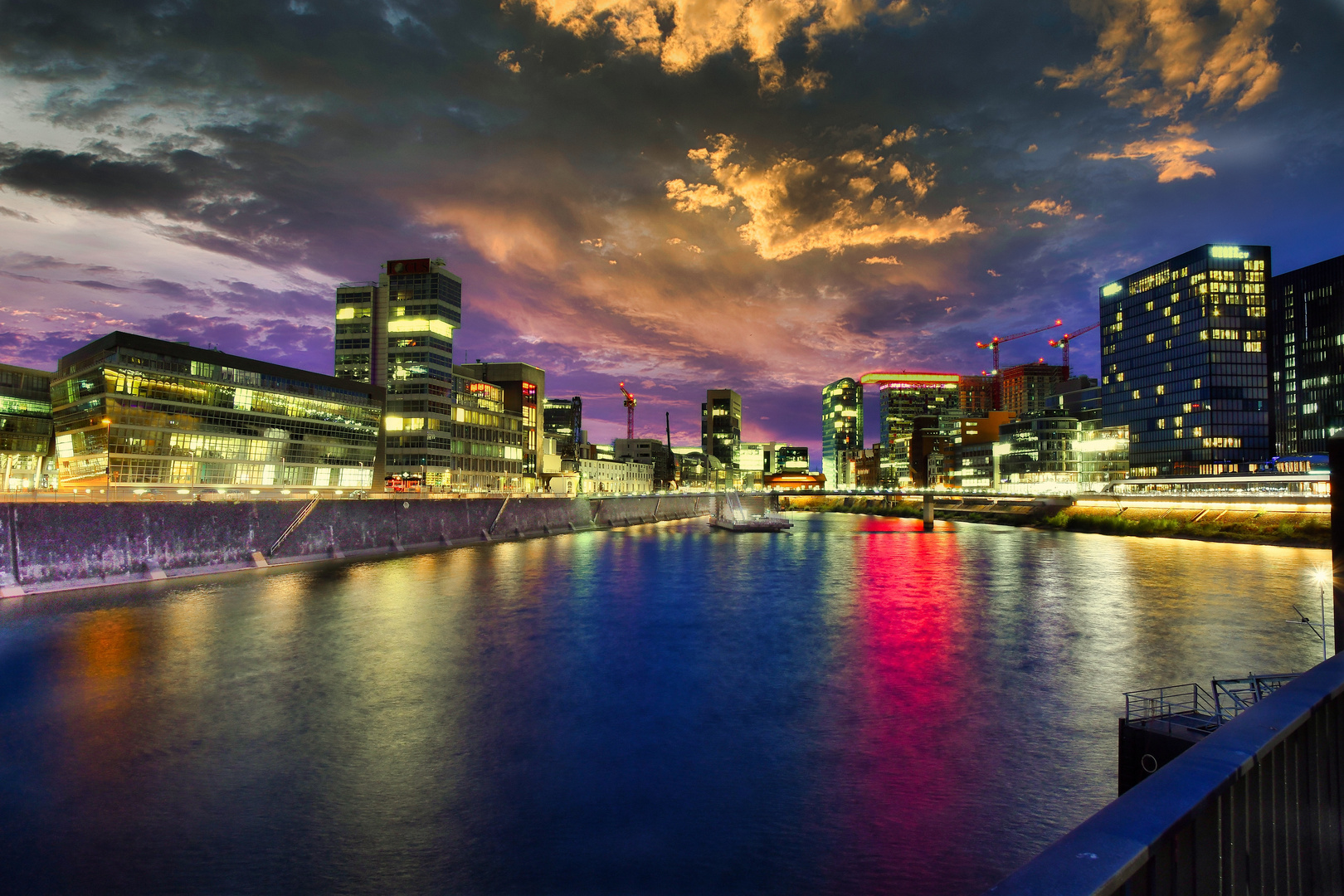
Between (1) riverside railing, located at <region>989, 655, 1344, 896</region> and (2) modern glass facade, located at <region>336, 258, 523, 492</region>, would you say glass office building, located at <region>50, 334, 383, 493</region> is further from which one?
(1) riverside railing, located at <region>989, 655, 1344, 896</region>

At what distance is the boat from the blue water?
295ft

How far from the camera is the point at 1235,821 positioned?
17.7 ft

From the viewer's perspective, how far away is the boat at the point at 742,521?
14538 centimetres

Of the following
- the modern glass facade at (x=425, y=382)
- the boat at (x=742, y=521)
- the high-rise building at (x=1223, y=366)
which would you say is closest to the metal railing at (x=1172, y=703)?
the boat at (x=742, y=521)

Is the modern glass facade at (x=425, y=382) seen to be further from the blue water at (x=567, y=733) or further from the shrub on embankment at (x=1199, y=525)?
the shrub on embankment at (x=1199, y=525)

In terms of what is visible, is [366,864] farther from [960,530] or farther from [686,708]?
[960,530]

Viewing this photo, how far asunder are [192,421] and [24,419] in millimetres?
53664

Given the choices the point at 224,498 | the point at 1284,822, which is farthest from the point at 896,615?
the point at 224,498

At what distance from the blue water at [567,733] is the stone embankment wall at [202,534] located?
12.0ft

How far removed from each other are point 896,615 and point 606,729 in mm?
29359

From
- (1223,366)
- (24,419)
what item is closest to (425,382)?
(24,419)

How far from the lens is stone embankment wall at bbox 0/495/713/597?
4859 cm

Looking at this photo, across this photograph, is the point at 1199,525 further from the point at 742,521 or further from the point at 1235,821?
the point at 1235,821

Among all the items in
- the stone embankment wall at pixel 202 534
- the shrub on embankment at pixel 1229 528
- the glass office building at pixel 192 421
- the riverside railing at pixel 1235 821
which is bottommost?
the shrub on embankment at pixel 1229 528
